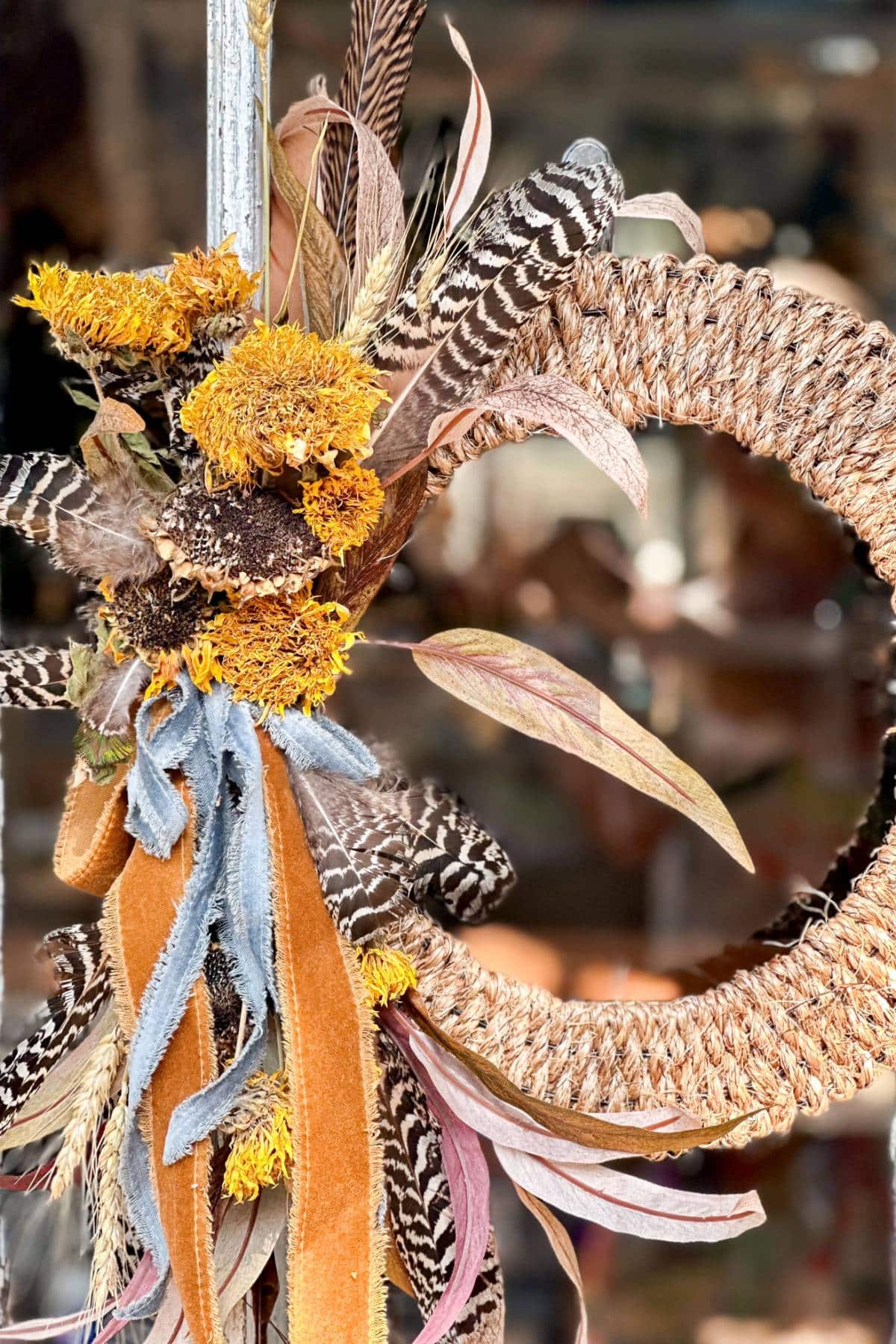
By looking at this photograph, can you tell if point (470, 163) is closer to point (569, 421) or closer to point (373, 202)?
point (373, 202)

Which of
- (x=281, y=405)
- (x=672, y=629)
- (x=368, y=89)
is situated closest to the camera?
(x=281, y=405)

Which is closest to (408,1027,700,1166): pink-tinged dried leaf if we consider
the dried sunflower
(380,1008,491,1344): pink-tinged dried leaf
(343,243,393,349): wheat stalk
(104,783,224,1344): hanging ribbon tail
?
(380,1008,491,1344): pink-tinged dried leaf

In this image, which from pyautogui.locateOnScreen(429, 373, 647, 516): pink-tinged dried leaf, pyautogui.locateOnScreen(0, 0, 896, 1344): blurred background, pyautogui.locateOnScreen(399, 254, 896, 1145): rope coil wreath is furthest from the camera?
pyautogui.locateOnScreen(0, 0, 896, 1344): blurred background

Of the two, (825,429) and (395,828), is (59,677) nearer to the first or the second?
(395,828)

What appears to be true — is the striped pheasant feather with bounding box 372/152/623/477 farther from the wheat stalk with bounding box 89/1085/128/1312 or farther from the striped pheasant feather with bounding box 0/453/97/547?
the wheat stalk with bounding box 89/1085/128/1312

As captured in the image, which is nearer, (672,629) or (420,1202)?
(420,1202)

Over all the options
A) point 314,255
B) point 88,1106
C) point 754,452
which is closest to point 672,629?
point 754,452

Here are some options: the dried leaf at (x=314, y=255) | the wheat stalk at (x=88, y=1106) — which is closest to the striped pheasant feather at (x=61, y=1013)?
the wheat stalk at (x=88, y=1106)
